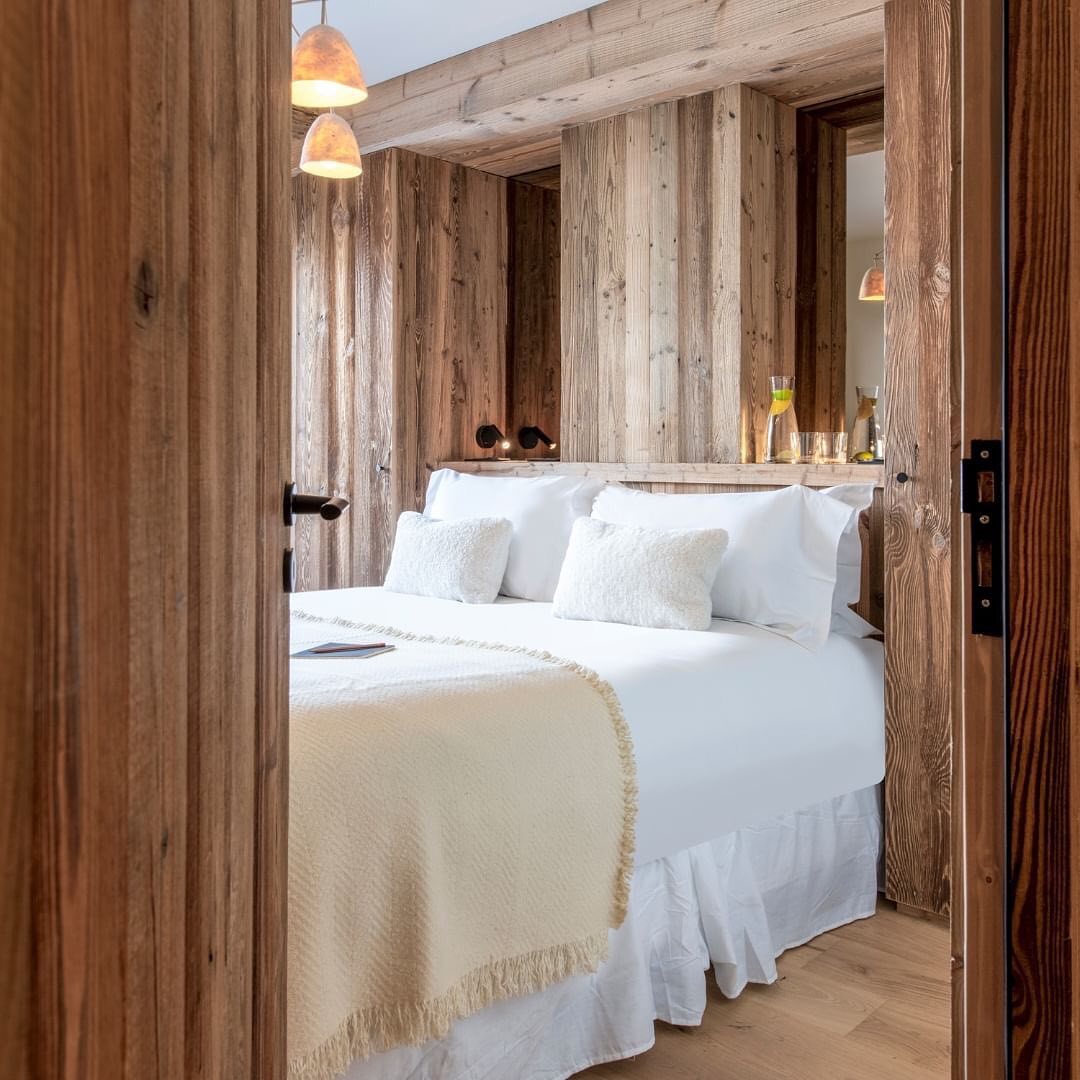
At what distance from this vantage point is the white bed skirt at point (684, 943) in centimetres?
184

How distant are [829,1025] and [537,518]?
180 centimetres

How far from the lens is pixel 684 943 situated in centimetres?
221

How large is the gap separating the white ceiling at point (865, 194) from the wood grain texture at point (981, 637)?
367 cm

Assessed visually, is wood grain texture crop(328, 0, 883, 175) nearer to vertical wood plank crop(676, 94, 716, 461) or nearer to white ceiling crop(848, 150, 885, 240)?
vertical wood plank crop(676, 94, 716, 461)

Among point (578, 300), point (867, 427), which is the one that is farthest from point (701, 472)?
point (578, 300)

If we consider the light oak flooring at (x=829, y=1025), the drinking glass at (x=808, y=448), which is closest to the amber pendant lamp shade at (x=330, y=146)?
the drinking glass at (x=808, y=448)

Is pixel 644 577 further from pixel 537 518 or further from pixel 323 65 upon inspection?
pixel 323 65

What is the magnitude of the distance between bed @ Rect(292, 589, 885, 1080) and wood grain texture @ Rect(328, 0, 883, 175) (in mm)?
1765

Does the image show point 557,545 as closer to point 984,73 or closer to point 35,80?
point 984,73

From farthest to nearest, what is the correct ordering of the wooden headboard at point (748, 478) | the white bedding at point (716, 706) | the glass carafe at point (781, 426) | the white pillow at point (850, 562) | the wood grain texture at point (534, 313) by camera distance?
the wood grain texture at point (534, 313) → the glass carafe at point (781, 426) → the wooden headboard at point (748, 478) → the white pillow at point (850, 562) → the white bedding at point (716, 706)

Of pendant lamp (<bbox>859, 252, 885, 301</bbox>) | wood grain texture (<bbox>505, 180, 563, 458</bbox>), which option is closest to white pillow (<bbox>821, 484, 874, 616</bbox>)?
pendant lamp (<bbox>859, 252, 885, 301</bbox>)

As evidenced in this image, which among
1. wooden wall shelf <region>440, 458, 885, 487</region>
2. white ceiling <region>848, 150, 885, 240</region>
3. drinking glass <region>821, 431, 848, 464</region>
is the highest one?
white ceiling <region>848, 150, 885, 240</region>

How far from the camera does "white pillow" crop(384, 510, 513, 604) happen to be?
134 inches

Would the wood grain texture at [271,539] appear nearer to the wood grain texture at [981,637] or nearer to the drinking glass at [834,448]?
the wood grain texture at [981,637]
